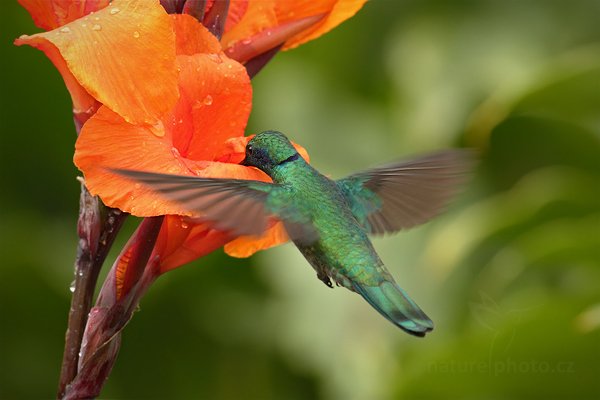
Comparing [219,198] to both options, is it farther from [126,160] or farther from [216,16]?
[216,16]

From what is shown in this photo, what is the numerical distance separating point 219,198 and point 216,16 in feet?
0.80

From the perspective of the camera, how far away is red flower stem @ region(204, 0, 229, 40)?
1171mm

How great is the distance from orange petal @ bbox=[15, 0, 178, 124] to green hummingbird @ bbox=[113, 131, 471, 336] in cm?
11

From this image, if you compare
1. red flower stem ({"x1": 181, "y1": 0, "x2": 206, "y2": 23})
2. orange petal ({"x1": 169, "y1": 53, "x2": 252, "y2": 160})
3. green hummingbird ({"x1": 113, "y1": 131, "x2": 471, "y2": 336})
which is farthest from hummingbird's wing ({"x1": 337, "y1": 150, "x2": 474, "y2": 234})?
red flower stem ({"x1": 181, "y1": 0, "x2": 206, "y2": 23})

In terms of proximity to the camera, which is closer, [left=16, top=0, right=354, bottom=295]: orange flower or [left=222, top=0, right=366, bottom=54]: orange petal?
[left=16, top=0, right=354, bottom=295]: orange flower

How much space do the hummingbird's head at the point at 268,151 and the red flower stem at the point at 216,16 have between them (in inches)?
5.9

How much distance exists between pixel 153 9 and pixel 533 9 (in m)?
3.06

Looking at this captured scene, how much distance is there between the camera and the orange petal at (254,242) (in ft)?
4.08

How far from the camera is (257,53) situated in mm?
1244

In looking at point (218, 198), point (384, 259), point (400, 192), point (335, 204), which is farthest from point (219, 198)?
point (384, 259)

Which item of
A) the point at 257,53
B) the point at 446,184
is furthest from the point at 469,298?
the point at 257,53

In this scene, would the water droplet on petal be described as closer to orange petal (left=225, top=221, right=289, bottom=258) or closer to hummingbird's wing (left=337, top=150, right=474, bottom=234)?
orange petal (left=225, top=221, right=289, bottom=258)

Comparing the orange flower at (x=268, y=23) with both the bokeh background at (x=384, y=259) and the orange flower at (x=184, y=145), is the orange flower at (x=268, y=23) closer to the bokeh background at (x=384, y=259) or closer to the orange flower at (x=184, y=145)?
the orange flower at (x=184, y=145)

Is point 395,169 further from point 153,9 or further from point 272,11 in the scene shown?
point 153,9
